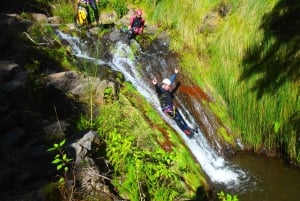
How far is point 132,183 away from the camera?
4.61m

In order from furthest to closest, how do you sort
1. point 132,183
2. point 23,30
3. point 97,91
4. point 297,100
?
1. point 23,30
2. point 297,100
3. point 97,91
4. point 132,183

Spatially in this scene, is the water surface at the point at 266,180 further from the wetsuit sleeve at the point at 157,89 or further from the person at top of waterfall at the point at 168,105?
the wetsuit sleeve at the point at 157,89

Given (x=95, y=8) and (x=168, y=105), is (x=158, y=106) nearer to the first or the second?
(x=168, y=105)

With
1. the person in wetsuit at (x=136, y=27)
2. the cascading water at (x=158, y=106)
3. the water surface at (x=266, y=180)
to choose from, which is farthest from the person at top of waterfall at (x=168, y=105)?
the person in wetsuit at (x=136, y=27)

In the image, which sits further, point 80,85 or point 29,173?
point 80,85

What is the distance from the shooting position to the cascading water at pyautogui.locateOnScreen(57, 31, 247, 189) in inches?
330

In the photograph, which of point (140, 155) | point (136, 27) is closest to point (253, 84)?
point (136, 27)

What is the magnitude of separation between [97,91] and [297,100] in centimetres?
415

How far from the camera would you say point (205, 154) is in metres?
8.73

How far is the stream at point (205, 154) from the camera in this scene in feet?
26.3

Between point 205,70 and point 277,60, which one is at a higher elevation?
point 205,70

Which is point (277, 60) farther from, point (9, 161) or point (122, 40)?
point (9, 161)

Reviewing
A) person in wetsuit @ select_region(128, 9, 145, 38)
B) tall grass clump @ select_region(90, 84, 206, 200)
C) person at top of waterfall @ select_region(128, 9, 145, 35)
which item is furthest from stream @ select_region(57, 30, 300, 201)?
tall grass clump @ select_region(90, 84, 206, 200)

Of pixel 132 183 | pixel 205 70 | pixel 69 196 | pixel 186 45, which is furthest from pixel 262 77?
pixel 69 196
